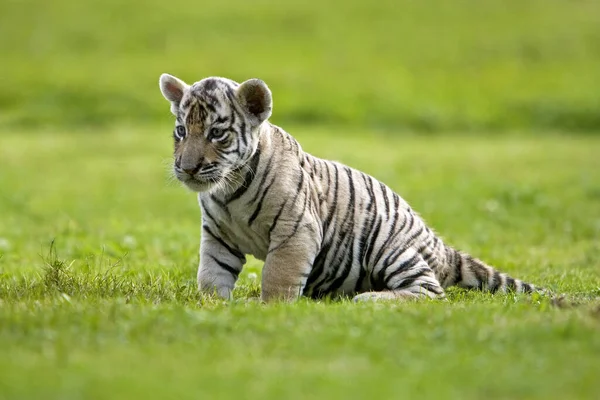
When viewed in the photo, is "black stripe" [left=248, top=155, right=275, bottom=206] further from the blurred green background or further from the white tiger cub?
the blurred green background

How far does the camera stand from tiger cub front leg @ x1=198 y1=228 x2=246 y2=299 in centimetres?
831

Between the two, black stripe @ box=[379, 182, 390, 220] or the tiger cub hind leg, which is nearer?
the tiger cub hind leg

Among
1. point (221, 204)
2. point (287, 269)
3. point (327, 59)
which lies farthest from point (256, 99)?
point (327, 59)

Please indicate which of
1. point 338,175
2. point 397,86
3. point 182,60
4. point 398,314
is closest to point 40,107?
point 182,60

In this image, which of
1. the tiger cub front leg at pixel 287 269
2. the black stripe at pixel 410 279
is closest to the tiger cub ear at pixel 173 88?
the tiger cub front leg at pixel 287 269

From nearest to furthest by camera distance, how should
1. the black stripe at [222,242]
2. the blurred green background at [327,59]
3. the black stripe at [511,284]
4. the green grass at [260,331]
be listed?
the green grass at [260,331] → the black stripe at [222,242] → the black stripe at [511,284] → the blurred green background at [327,59]

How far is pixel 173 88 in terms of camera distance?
8.41 m

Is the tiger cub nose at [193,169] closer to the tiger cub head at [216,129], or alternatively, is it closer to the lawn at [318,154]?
the tiger cub head at [216,129]

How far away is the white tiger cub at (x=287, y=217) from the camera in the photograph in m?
7.91

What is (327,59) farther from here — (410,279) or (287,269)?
(287,269)

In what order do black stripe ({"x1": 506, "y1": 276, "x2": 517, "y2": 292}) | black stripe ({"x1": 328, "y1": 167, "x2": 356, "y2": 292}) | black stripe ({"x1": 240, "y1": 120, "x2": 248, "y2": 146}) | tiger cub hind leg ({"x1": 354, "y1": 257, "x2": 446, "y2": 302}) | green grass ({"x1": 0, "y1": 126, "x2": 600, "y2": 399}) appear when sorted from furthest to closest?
black stripe ({"x1": 506, "y1": 276, "x2": 517, "y2": 292})
black stripe ({"x1": 328, "y1": 167, "x2": 356, "y2": 292})
tiger cub hind leg ({"x1": 354, "y1": 257, "x2": 446, "y2": 302})
black stripe ({"x1": 240, "y1": 120, "x2": 248, "y2": 146})
green grass ({"x1": 0, "y1": 126, "x2": 600, "y2": 399})

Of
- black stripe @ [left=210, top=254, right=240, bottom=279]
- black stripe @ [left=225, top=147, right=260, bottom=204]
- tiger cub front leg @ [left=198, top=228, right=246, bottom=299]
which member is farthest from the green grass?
black stripe @ [left=225, top=147, right=260, bottom=204]

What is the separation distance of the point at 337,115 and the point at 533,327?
86.4ft

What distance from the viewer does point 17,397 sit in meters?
4.70
